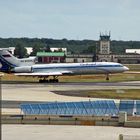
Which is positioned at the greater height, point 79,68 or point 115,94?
point 79,68

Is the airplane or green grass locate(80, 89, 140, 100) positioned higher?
the airplane

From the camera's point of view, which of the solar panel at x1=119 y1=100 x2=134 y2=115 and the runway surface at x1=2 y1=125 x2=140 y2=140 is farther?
the solar panel at x1=119 y1=100 x2=134 y2=115

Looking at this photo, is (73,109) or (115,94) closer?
(73,109)

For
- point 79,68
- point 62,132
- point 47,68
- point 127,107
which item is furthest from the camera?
point 47,68

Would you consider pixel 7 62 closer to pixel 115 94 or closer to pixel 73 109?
Answer: pixel 115 94

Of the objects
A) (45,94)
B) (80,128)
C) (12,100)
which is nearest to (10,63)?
(45,94)

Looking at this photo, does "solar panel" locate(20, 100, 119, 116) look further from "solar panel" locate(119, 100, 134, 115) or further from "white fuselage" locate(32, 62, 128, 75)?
"white fuselage" locate(32, 62, 128, 75)

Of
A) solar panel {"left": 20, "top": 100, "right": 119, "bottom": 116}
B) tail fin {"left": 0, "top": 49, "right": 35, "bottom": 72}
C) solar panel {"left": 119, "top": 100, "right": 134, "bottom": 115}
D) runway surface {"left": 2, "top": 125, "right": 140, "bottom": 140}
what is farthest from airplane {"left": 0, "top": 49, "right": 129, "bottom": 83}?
runway surface {"left": 2, "top": 125, "right": 140, "bottom": 140}

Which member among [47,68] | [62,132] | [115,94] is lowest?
[62,132]

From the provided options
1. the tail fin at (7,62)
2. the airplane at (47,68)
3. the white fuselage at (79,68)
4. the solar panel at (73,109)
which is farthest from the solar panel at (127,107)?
the tail fin at (7,62)

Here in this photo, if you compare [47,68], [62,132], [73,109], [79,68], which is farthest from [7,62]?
[62,132]

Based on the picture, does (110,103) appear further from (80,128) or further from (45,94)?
(45,94)

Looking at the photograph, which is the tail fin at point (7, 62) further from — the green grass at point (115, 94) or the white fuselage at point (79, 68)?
the green grass at point (115, 94)

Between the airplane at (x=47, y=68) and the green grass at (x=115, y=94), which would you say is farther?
the airplane at (x=47, y=68)
